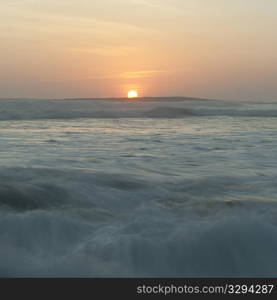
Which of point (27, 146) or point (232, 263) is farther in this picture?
point (27, 146)

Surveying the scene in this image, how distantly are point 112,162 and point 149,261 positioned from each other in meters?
3.54

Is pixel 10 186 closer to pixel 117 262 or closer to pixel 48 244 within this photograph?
pixel 48 244

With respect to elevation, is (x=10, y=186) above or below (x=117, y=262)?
above

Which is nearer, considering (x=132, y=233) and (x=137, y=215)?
(x=132, y=233)

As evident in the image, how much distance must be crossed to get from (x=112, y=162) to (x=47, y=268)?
12.2 ft

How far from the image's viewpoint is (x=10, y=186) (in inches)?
192

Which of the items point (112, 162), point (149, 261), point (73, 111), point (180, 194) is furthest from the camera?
point (73, 111)

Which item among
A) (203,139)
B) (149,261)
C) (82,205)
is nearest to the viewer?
(149,261)

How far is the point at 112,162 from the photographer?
6.68m
